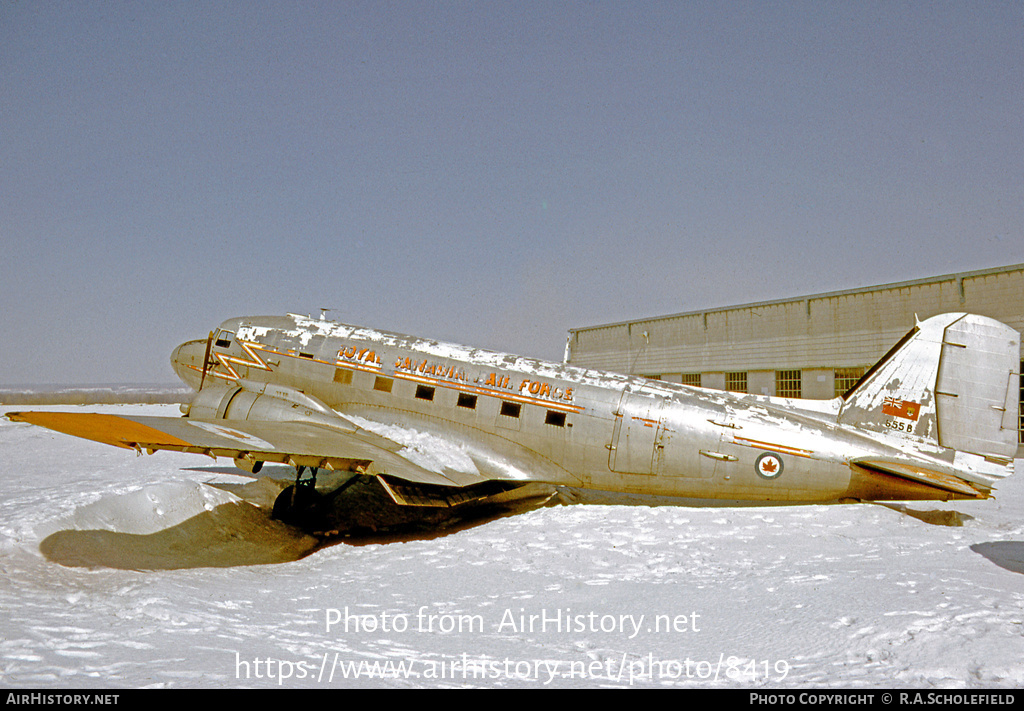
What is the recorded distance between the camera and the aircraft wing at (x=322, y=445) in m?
7.50

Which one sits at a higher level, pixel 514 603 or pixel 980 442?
pixel 980 442

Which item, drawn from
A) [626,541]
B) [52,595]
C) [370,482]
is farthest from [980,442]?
[52,595]

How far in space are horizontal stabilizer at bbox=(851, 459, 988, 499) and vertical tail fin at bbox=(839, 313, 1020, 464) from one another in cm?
78

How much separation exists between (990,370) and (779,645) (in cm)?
782

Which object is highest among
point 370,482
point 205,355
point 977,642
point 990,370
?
point 990,370

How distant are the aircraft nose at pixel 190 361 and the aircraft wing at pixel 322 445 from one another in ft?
12.8

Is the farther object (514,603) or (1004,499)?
(1004,499)

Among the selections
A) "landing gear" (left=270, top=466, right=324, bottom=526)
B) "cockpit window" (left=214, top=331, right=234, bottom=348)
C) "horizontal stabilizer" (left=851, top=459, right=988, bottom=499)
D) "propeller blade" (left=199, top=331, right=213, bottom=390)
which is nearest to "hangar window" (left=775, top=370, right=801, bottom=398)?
"horizontal stabilizer" (left=851, top=459, right=988, bottom=499)

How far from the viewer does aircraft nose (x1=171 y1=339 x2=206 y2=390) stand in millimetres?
14133

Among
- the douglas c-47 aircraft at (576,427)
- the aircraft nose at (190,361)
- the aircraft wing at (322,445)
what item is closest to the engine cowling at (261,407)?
the douglas c-47 aircraft at (576,427)

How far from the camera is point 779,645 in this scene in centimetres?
487
